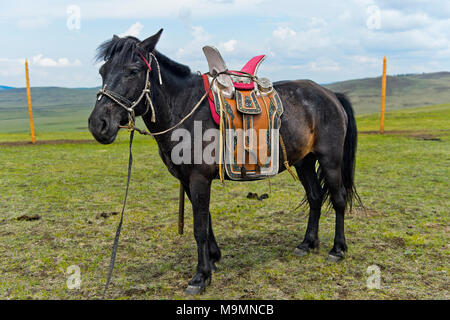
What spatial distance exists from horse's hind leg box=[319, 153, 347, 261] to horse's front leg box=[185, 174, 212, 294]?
1.66m

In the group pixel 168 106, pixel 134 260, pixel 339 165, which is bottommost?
pixel 134 260

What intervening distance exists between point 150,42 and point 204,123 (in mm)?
954

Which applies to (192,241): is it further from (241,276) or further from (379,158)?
(379,158)

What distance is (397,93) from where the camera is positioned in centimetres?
8325

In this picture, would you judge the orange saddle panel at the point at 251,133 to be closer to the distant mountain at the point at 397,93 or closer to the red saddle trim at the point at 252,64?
the red saddle trim at the point at 252,64

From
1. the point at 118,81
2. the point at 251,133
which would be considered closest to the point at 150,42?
the point at 118,81

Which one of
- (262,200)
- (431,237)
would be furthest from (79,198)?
(431,237)

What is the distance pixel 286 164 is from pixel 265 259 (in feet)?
4.17

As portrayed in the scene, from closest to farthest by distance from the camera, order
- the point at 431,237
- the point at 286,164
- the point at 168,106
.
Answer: the point at 168,106
the point at 286,164
the point at 431,237

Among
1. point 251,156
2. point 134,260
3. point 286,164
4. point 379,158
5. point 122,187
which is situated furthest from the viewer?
point 379,158

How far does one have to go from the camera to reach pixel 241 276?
3.73m

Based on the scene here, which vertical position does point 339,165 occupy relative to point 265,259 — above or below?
above

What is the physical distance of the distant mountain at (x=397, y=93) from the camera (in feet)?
222

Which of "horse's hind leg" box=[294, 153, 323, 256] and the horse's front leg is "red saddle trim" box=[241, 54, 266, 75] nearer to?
"horse's hind leg" box=[294, 153, 323, 256]
